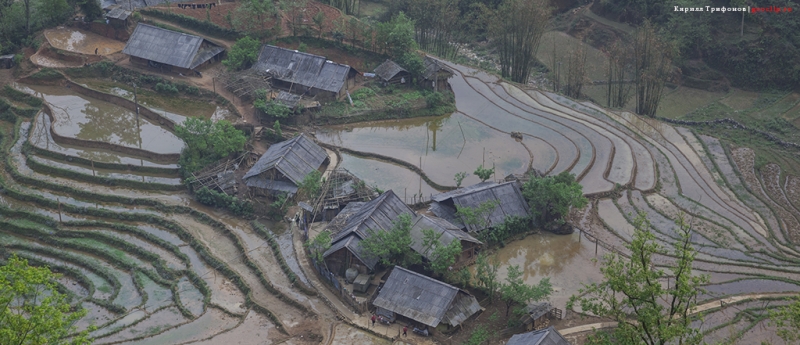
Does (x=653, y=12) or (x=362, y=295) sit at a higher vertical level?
(x=653, y=12)

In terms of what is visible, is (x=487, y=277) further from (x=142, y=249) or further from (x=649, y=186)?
(x=142, y=249)

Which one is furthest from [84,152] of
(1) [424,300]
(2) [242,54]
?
(1) [424,300]

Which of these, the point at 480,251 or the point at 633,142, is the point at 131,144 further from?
the point at 633,142

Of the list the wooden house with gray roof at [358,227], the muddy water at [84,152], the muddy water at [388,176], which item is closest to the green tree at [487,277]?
the wooden house with gray roof at [358,227]

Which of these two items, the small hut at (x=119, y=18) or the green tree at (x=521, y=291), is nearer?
the green tree at (x=521, y=291)

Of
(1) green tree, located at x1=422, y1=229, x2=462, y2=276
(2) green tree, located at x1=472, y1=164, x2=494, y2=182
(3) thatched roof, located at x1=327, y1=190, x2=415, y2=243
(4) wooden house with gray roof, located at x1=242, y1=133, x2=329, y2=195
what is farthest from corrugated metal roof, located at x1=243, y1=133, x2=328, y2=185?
(1) green tree, located at x1=422, y1=229, x2=462, y2=276

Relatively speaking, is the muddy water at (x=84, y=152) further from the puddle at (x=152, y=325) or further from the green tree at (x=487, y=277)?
the green tree at (x=487, y=277)

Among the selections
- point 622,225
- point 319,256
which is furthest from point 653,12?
point 319,256

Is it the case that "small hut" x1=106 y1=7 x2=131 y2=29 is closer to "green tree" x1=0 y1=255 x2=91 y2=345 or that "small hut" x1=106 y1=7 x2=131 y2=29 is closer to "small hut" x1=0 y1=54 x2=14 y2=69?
"small hut" x1=0 y1=54 x2=14 y2=69
